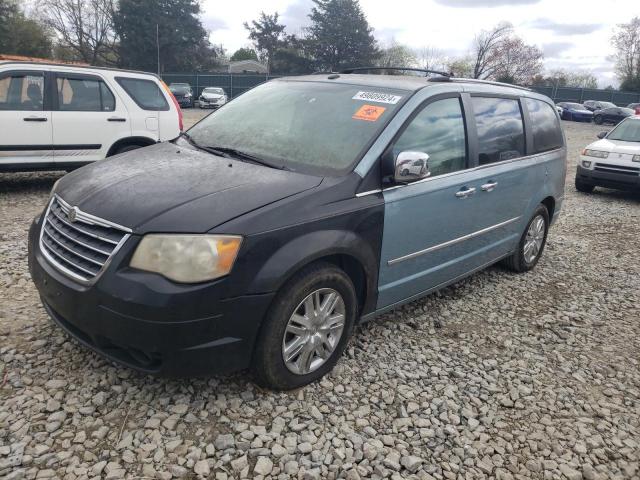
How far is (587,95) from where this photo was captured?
1704 inches

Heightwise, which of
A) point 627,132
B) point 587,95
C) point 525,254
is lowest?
point 525,254

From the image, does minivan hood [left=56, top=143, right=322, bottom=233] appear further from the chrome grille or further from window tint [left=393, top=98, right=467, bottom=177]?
window tint [left=393, top=98, right=467, bottom=177]

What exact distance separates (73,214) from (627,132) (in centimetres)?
1060

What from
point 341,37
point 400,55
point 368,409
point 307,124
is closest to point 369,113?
point 307,124

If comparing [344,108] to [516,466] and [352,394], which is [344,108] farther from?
[516,466]

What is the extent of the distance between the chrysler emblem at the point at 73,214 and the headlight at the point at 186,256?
0.51 meters

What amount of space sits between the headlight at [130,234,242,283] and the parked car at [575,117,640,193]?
29.7ft

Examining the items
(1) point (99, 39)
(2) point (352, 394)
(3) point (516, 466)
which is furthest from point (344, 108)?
(1) point (99, 39)

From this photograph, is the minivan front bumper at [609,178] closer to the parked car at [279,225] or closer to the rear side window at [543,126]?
the rear side window at [543,126]

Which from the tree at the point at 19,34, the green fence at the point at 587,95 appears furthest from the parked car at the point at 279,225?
the green fence at the point at 587,95

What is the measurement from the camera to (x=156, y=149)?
11.6ft

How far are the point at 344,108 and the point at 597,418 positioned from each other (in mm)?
2431

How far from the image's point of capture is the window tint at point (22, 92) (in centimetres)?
636

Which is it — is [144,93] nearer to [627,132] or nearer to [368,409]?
[368,409]
